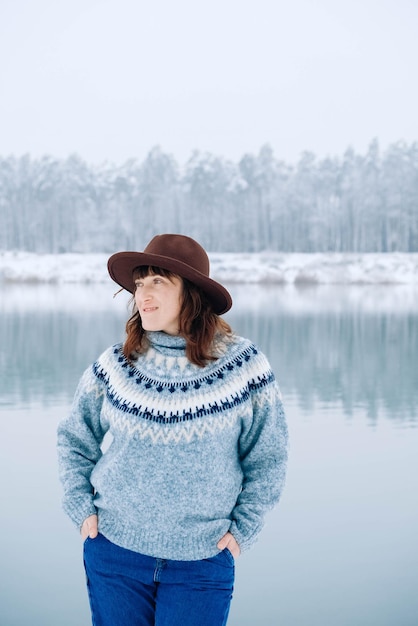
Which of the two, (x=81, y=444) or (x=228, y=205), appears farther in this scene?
(x=228, y=205)

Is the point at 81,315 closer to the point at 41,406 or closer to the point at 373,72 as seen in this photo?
the point at 41,406

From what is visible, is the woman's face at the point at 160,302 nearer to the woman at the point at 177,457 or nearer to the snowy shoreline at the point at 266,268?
the woman at the point at 177,457

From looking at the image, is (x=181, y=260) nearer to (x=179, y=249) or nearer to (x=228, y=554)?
(x=179, y=249)

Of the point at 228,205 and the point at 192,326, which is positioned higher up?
the point at 192,326

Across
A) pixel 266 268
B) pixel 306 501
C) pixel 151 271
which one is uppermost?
pixel 151 271

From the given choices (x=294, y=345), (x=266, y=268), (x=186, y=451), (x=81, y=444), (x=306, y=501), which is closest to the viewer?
(x=186, y=451)

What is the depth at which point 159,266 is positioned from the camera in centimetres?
130

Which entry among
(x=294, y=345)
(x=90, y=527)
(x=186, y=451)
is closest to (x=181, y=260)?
(x=186, y=451)

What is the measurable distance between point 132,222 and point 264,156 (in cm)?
556

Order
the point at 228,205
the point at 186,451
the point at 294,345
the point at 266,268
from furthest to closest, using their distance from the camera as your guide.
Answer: the point at 228,205, the point at 266,268, the point at 294,345, the point at 186,451

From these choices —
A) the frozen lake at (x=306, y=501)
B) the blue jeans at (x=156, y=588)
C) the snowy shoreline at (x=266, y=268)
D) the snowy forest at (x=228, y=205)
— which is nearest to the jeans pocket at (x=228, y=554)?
the blue jeans at (x=156, y=588)

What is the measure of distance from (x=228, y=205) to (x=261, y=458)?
25.7 meters

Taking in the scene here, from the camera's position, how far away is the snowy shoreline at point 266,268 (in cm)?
2142

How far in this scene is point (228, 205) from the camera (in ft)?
87.5
